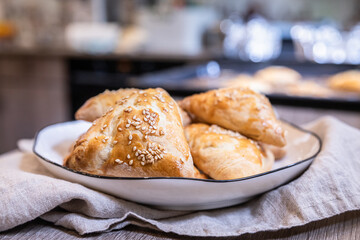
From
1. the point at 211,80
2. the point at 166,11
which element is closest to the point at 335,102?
the point at 211,80

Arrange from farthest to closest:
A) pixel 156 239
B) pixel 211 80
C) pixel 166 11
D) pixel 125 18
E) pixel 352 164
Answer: pixel 125 18 → pixel 166 11 → pixel 211 80 → pixel 352 164 → pixel 156 239

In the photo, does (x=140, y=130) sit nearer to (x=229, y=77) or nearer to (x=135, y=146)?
(x=135, y=146)

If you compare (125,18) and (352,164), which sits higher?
(125,18)

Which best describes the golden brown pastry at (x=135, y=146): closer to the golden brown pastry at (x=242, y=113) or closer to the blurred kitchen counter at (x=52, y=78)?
the golden brown pastry at (x=242, y=113)

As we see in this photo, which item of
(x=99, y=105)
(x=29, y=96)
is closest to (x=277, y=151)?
(x=99, y=105)

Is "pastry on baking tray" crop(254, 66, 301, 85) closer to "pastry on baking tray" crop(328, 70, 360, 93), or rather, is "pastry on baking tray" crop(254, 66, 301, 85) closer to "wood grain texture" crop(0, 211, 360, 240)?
"pastry on baking tray" crop(328, 70, 360, 93)

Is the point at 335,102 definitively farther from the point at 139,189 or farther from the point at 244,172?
the point at 139,189

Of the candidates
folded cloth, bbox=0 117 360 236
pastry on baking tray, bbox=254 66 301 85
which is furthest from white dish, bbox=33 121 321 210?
pastry on baking tray, bbox=254 66 301 85
